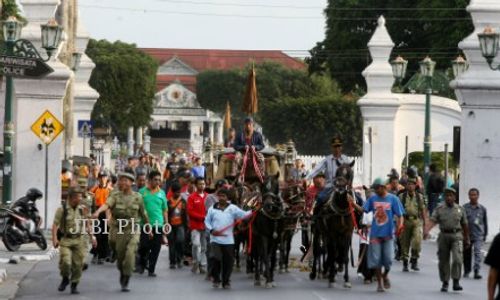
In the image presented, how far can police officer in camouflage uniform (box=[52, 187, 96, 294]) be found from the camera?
833 inches

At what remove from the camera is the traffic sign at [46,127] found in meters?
32.4

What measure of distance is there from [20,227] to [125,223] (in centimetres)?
726

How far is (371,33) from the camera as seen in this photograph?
75.2 m

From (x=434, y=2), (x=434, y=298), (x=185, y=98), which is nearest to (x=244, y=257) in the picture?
(x=434, y=298)

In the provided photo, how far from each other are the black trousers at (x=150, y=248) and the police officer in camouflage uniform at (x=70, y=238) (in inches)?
98.4

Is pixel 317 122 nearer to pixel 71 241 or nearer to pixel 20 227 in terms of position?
pixel 20 227

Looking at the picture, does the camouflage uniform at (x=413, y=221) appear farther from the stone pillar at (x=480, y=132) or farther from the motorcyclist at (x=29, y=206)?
the motorcyclist at (x=29, y=206)

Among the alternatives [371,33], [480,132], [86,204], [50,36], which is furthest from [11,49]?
[371,33]

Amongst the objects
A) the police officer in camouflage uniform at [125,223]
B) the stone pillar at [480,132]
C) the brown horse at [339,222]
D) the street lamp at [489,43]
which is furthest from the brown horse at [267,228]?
the stone pillar at [480,132]

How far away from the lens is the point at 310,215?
81.4 feet

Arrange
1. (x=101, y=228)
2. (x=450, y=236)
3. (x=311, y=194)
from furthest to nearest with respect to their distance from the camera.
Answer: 1. (x=101, y=228)
2. (x=311, y=194)
3. (x=450, y=236)

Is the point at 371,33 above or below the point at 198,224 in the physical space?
above

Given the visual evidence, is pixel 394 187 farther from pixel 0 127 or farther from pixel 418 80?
pixel 0 127

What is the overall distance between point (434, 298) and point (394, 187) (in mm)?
5396
